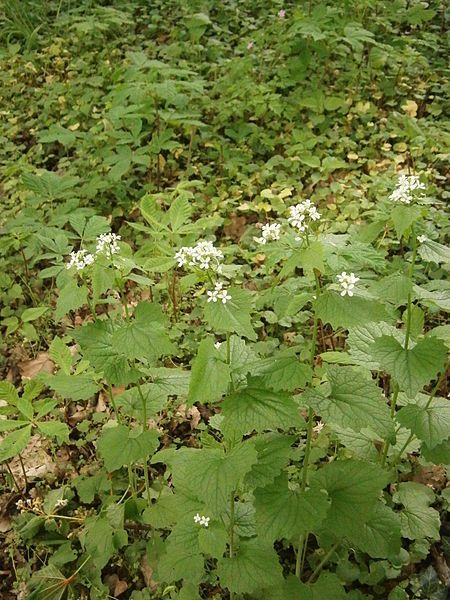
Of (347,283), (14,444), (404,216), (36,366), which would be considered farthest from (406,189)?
(36,366)

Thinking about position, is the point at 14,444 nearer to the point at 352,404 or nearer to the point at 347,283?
the point at 352,404

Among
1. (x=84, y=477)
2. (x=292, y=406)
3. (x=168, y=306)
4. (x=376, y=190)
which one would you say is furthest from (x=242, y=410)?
(x=376, y=190)

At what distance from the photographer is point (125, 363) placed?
6.34 feet

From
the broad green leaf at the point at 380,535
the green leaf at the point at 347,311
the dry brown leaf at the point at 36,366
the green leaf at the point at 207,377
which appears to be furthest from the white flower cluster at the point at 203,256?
the dry brown leaf at the point at 36,366

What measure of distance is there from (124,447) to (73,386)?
0.30 m

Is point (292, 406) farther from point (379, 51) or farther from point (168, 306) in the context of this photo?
point (379, 51)

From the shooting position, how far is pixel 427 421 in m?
1.88

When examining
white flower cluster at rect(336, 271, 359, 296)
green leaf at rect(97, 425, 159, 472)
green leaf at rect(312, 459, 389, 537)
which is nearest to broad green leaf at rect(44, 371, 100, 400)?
green leaf at rect(97, 425, 159, 472)

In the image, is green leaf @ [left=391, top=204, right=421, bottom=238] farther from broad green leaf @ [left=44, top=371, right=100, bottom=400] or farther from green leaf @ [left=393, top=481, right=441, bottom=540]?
broad green leaf @ [left=44, top=371, right=100, bottom=400]

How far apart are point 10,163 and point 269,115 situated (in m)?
2.11

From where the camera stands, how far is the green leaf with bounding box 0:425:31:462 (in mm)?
2252

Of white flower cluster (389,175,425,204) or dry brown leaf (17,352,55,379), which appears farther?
dry brown leaf (17,352,55,379)

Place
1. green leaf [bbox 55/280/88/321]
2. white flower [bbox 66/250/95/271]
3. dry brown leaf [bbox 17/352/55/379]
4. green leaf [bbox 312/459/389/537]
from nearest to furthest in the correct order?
1. green leaf [bbox 312/459/389/537]
2. white flower [bbox 66/250/95/271]
3. green leaf [bbox 55/280/88/321]
4. dry brown leaf [bbox 17/352/55/379]

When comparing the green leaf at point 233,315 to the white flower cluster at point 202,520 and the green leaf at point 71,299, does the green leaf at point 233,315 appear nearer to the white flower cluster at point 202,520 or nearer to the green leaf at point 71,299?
the green leaf at point 71,299
